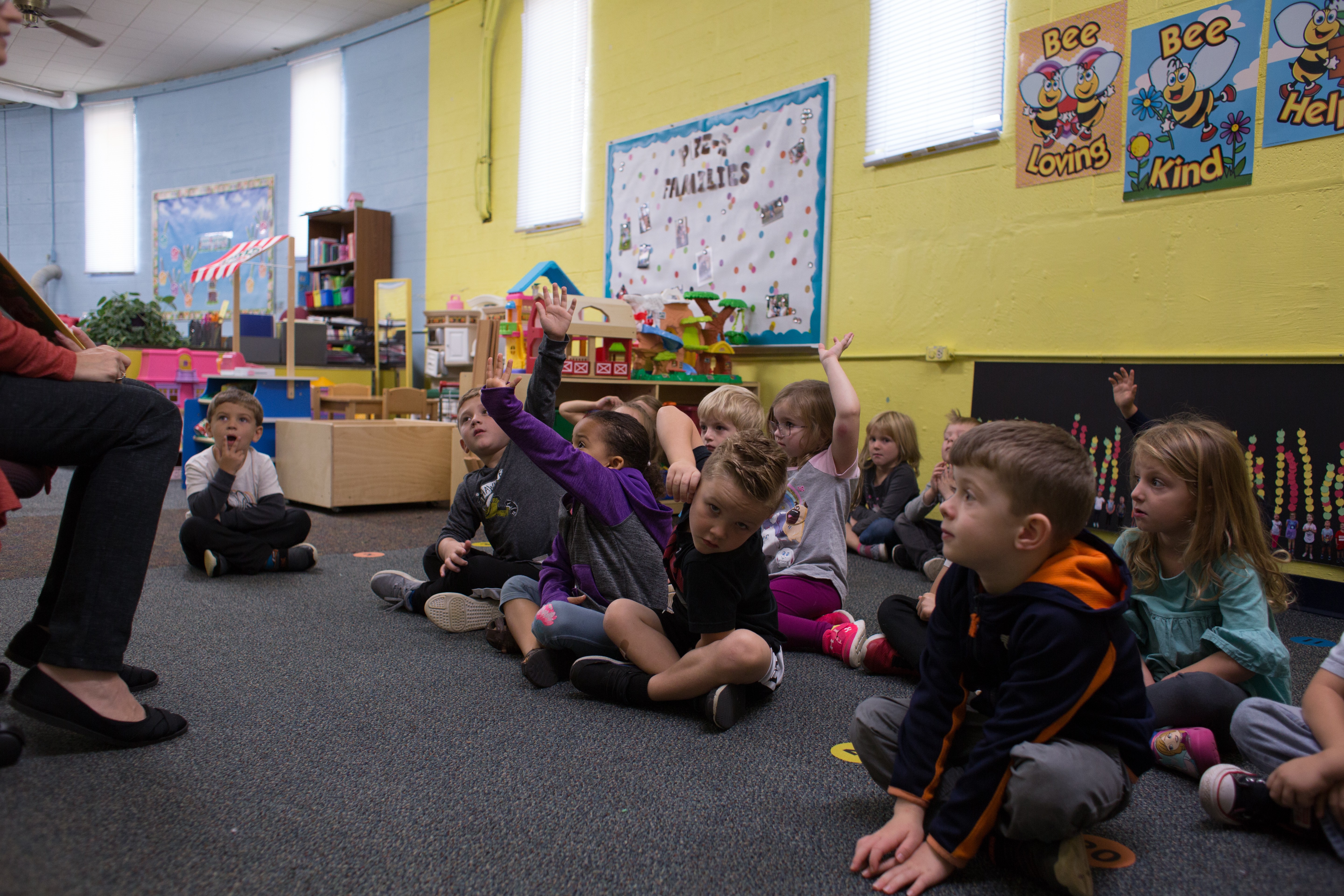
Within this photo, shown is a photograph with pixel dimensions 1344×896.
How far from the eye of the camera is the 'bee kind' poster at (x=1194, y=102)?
8.31 feet

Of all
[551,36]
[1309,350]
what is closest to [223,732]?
[1309,350]

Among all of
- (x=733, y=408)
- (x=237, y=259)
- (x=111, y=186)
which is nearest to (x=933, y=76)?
(x=733, y=408)

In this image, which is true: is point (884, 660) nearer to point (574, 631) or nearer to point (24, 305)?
point (574, 631)

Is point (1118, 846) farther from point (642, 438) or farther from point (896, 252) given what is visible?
point (896, 252)

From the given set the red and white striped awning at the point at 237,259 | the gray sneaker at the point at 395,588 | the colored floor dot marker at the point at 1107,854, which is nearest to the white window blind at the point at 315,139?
the red and white striped awning at the point at 237,259

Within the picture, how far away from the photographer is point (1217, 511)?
4.39 feet

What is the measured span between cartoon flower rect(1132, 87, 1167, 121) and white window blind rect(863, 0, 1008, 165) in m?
0.51

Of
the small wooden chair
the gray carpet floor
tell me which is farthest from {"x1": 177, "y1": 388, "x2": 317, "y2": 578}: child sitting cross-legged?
the small wooden chair

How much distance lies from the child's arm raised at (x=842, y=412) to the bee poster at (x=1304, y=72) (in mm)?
1819

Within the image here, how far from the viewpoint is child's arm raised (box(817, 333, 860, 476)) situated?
1644 mm

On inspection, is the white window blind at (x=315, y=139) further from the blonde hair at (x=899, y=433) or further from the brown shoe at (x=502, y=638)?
the brown shoe at (x=502, y=638)

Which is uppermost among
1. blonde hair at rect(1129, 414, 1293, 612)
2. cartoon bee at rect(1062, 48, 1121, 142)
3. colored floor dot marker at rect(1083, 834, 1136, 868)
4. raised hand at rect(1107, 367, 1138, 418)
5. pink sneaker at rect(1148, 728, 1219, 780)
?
cartoon bee at rect(1062, 48, 1121, 142)

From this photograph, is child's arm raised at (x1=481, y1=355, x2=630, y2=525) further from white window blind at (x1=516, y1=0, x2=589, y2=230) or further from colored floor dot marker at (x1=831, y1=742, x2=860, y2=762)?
white window blind at (x1=516, y1=0, x2=589, y2=230)

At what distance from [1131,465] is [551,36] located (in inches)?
191
